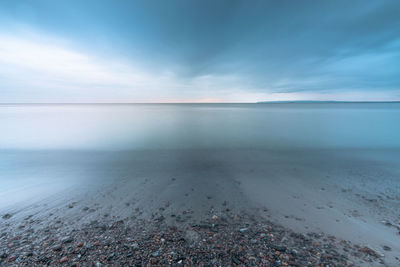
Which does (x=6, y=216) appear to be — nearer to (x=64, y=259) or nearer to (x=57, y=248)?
(x=57, y=248)

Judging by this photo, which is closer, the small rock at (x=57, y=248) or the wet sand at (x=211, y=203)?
the small rock at (x=57, y=248)

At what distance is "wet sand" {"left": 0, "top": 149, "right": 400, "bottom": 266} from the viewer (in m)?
3.17

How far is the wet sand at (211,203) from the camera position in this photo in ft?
10.4

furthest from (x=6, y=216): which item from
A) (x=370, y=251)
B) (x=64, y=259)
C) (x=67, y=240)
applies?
(x=370, y=251)

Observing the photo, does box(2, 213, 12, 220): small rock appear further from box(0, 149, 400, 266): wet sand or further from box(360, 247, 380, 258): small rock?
box(360, 247, 380, 258): small rock

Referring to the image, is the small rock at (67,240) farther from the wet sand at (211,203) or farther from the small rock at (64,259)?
the small rock at (64,259)

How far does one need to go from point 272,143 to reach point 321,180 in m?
6.37

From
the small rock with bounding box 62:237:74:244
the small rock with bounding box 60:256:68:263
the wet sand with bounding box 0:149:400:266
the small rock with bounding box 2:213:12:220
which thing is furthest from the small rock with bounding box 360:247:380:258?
the small rock with bounding box 2:213:12:220

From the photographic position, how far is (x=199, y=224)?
12.3 ft

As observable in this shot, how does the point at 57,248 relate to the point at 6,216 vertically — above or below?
above

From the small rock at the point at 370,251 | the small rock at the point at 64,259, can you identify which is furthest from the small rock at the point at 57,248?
the small rock at the point at 370,251

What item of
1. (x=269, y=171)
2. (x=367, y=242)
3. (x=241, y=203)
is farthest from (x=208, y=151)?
(x=367, y=242)

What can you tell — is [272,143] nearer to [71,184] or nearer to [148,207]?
[148,207]

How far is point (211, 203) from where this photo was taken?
4707 millimetres
